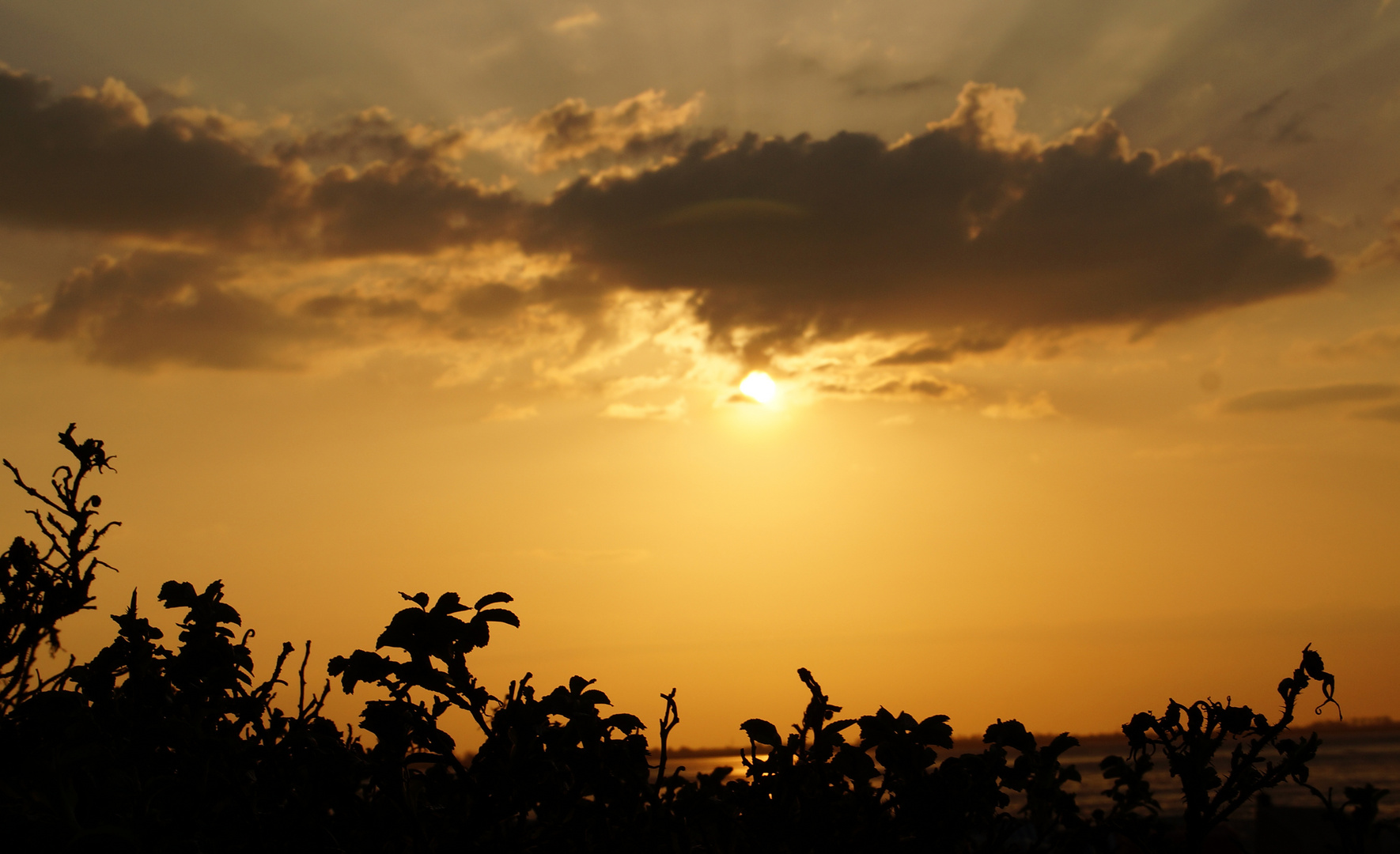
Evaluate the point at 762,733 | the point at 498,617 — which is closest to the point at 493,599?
the point at 498,617

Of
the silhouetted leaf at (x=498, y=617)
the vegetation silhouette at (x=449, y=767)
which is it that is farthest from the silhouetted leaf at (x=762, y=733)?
the silhouetted leaf at (x=498, y=617)

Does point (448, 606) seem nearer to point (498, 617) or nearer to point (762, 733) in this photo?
point (498, 617)

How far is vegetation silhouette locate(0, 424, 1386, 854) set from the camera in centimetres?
365

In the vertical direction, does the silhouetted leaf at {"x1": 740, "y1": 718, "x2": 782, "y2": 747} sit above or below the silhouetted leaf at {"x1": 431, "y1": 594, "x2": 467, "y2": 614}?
below

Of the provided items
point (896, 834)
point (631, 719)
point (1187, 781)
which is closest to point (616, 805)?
point (631, 719)

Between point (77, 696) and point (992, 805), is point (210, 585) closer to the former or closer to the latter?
point (77, 696)

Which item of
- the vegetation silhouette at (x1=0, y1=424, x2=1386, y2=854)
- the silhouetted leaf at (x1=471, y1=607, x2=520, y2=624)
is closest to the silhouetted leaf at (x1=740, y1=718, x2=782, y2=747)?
the vegetation silhouette at (x1=0, y1=424, x2=1386, y2=854)

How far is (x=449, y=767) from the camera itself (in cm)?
415

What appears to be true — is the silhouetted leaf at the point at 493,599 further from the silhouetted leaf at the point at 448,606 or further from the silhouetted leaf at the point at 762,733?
the silhouetted leaf at the point at 762,733

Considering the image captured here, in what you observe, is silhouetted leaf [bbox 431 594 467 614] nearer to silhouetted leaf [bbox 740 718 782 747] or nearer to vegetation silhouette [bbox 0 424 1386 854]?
vegetation silhouette [bbox 0 424 1386 854]

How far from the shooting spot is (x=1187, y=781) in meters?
4.73

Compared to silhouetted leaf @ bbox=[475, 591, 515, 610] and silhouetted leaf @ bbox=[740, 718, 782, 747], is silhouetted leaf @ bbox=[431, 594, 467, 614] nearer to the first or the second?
silhouetted leaf @ bbox=[475, 591, 515, 610]

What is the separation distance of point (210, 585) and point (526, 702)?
1.99 metres

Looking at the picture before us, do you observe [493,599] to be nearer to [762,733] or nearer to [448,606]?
[448,606]
